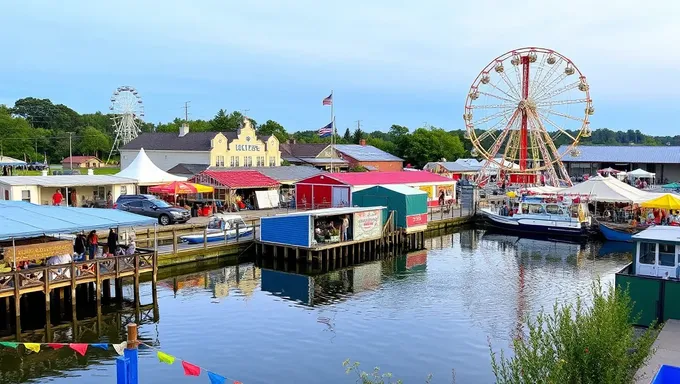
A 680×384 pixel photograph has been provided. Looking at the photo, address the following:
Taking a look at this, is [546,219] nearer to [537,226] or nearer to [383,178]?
[537,226]

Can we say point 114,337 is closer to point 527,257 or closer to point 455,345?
point 455,345

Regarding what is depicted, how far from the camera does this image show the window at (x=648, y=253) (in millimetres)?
18750

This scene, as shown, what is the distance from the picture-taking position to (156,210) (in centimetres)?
3559

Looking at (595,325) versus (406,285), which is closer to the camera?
(595,325)

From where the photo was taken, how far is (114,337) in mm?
19062

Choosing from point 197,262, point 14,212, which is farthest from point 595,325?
point 197,262

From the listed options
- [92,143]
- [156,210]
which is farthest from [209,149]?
[92,143]

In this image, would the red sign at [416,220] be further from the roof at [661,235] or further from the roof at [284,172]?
the roof at [661,235]

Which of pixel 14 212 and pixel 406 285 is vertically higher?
pixel 14 212

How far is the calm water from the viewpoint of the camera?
16281mm

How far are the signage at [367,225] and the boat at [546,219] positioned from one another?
13027 millimetres

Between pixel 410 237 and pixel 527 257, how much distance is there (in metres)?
6.70

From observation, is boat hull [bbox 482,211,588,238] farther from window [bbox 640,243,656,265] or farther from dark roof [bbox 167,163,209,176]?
dark roof [bbox 167,163,209,176]

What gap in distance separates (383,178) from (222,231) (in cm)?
1744
